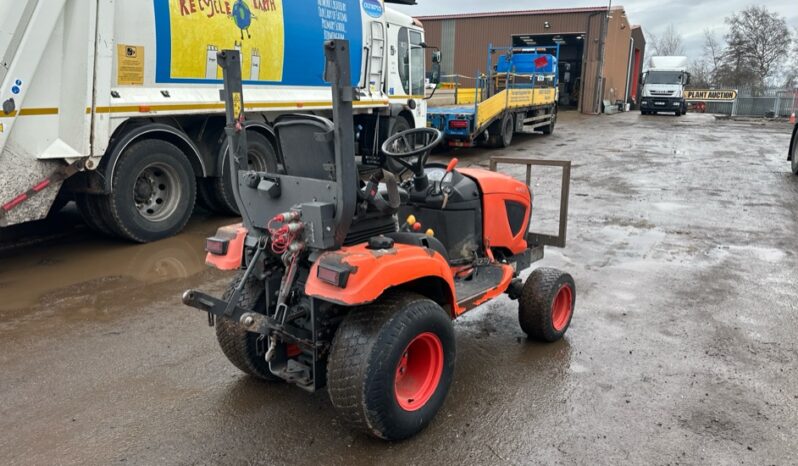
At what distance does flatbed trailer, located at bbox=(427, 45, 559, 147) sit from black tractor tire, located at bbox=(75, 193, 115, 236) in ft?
29.9

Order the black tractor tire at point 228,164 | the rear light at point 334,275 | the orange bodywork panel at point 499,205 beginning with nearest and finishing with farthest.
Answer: the rear light at point 334,275
the orange bodywork panel at point 499,205
the black tractor tire at point 228,164

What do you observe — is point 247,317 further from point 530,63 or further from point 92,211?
point 530,63

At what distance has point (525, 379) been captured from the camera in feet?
12.0

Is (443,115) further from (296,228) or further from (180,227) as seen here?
(296,228)

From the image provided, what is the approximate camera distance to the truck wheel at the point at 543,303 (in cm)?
399

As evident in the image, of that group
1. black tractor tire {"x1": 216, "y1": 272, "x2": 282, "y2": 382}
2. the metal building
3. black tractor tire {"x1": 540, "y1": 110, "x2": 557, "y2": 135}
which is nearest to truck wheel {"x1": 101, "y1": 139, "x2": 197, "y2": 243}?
black tractor tire {"x1": 216, "y1": 272, "x2": 282, "y2": 382}

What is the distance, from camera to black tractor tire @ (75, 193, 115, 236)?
6383mm

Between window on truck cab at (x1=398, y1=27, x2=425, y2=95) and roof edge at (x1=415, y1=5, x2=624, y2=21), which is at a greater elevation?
roof edge at (x1=415, y1=5, x2=624, y2=21)

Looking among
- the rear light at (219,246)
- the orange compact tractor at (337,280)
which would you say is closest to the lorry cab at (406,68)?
the orange compact tractor at (337,280)

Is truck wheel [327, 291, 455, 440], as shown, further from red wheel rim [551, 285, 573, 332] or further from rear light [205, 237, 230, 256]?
red wheel rim [551, 285, 573, 332]

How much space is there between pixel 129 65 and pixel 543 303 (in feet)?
16.1

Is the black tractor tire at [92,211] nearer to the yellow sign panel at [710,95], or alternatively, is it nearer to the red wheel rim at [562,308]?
the red wheel rim at [562,308]

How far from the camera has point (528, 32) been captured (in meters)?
31.3

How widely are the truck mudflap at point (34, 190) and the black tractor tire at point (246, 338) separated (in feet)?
10.7
